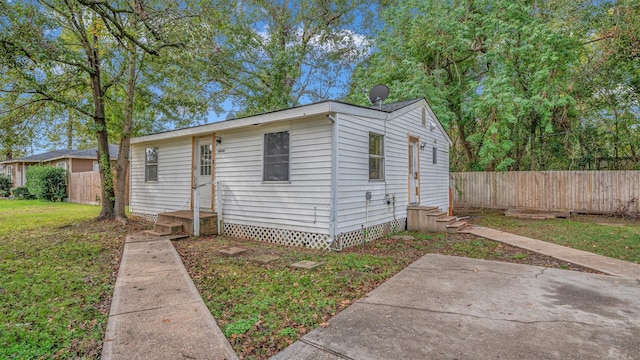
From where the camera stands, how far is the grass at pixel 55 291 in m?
2.74

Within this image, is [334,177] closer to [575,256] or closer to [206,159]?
[206,159]

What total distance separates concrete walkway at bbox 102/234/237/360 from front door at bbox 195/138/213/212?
11.9ft

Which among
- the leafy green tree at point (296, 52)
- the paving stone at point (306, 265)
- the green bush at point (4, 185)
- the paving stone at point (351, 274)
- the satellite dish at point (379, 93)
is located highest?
the leafy green tree at point (296, 52)

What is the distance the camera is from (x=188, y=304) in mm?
3543

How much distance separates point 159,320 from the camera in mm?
3115

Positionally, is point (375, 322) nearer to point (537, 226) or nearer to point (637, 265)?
point (637, 265)

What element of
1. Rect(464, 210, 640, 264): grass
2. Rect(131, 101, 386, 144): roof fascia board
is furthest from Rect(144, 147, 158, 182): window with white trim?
Rect(464, 210, 640, 264): grass

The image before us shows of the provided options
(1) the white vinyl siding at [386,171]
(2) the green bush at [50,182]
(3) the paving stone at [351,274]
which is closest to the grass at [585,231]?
(1) the white vinyl siding at [386,171]

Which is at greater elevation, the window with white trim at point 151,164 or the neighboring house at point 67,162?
the neighboring house at point 67,162

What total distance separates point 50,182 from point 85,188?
343 centimetres

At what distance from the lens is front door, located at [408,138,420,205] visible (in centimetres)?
904

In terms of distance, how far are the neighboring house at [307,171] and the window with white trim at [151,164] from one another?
108 mm

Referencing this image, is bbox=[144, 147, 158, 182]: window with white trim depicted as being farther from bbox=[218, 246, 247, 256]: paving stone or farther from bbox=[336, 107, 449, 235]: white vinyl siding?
bbox=[336, 107, 449, 235]: white vinyl siding

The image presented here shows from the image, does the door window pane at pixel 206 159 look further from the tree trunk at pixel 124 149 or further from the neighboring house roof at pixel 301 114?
the tree trunk at pixel 124 149
